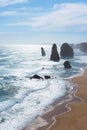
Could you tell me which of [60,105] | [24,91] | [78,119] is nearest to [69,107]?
[60,105]

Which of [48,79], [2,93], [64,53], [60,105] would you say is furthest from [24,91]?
[64,53]

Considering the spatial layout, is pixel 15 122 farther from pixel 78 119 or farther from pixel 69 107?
pixel 69 107

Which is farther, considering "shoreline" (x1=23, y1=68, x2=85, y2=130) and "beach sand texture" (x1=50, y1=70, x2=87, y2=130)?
"shoreline" (x1=23, y1=68, x2=85, y2=130)

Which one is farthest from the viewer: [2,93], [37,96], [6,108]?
[2,93]

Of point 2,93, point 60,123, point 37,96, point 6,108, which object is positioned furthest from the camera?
point 2,93

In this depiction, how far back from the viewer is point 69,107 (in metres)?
29.5

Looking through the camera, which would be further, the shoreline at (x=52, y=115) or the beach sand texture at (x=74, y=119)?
the shoreline at (x=52, y=115)

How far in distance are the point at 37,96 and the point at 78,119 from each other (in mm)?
11418

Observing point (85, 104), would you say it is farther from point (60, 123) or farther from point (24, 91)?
point (24, 91)

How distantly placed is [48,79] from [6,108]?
23.6 metres

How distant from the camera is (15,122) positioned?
24141 millimetres

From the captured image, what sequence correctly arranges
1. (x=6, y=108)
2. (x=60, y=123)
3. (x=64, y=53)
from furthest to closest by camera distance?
(x=64, y=53) < (x=6, y=108) < (x=60, y=123)

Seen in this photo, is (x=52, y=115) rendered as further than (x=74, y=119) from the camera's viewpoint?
Yes

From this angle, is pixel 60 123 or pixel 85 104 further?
pixel 85 104
